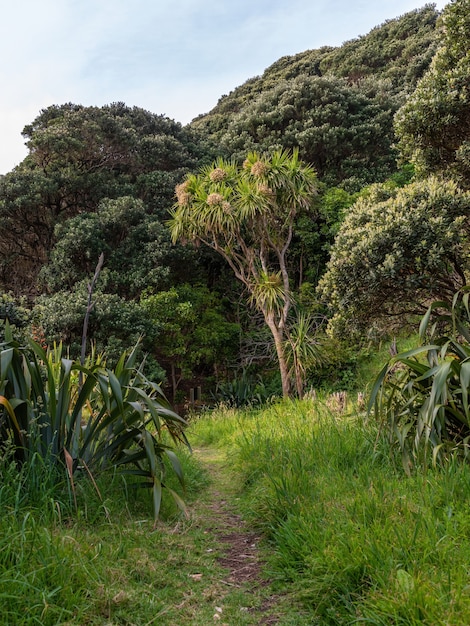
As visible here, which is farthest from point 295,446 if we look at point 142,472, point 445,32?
point 445,32

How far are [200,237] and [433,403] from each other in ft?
26.5

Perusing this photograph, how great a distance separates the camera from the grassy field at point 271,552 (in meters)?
1.58

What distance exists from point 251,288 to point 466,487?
311 inches

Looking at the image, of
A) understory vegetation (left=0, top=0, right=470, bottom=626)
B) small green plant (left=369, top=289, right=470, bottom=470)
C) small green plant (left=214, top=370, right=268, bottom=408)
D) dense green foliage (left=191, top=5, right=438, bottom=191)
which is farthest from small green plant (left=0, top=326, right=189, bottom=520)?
dense green foliage (left=191, top=5, right=438, bottom=191)

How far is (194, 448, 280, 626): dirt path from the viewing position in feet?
6.31

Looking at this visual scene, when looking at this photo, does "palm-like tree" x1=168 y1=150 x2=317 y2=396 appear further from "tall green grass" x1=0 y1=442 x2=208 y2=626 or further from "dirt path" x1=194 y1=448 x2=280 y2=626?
"tall green grass" x1=0 y1=442 x2=208 y2=626

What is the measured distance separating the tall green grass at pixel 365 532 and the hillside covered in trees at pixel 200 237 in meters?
2.42

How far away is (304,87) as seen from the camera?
14906mm

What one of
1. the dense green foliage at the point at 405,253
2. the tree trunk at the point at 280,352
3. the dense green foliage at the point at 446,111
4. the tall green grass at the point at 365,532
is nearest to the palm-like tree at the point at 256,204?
the tree trunk at the point at 280,352

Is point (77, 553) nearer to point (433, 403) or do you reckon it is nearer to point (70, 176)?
point (433, 403)

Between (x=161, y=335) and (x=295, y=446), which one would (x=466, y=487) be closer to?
(x=295, y=446)

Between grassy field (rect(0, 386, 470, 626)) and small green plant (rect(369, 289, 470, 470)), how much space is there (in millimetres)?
184

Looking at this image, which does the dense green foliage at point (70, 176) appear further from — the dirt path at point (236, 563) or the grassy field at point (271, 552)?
the grassy field at point (271, 552)

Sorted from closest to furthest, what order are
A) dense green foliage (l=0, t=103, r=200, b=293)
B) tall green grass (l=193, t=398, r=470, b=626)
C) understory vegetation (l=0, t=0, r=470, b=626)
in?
1. tall green grass (l=193, t=398, r=470, b=626)
2. understory vegetation (l=0, t=0, r=470, b=626)
3. dense green foliage (l=0, t=103, r=200, b=293)
